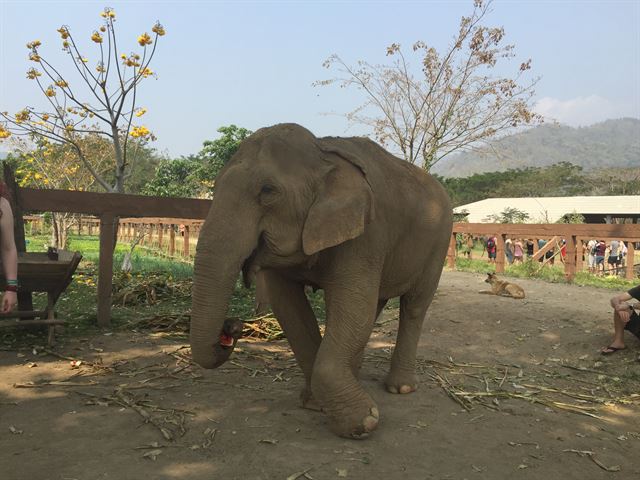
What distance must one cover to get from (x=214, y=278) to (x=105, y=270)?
4101 mm

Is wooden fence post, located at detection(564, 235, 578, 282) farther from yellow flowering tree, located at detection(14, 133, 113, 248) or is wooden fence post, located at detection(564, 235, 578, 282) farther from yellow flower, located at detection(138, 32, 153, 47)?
yellow flowering tree, located at detection(14, 133, 113, 248)

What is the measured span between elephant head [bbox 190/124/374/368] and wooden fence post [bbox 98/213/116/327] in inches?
150

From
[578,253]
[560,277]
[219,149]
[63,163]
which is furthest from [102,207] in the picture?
[219,149]

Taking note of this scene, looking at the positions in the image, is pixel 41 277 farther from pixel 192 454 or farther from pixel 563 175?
pixel 563 175

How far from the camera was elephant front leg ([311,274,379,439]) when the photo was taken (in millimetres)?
3631

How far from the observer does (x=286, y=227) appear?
352cm

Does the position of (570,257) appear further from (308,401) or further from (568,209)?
(568,209)

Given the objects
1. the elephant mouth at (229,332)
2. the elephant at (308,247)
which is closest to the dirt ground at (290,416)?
the elephant at (308,247)

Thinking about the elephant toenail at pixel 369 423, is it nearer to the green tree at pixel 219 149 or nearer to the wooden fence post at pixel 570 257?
the wooden fence post at pixel 570 257

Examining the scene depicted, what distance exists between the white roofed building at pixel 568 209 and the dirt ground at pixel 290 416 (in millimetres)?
27400

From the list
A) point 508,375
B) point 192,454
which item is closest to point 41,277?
point 192,454

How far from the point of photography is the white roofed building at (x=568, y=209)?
3481cm

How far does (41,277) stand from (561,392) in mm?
5450

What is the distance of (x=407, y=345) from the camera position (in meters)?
5.09
